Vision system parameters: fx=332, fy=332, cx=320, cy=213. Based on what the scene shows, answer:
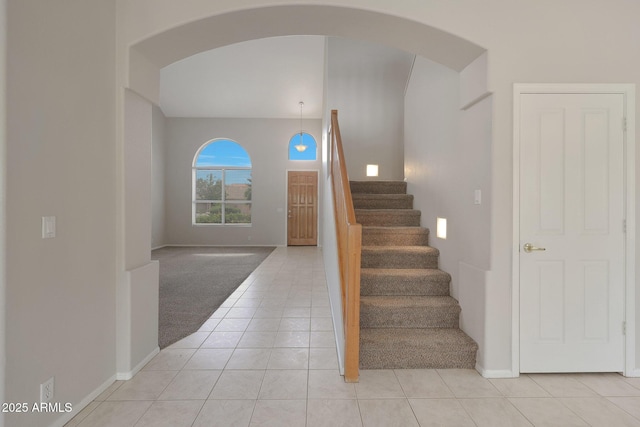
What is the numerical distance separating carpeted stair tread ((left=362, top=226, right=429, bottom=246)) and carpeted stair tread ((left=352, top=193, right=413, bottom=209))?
623mm

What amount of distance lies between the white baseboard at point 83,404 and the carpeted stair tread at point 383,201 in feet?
9.86

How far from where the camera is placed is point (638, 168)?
2.46 meters

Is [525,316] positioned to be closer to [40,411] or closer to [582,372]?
[582,372]

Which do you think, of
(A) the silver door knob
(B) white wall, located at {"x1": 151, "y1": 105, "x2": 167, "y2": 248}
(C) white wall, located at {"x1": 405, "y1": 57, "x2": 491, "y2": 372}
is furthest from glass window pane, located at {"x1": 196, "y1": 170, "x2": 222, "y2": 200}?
(A) the silver door knob

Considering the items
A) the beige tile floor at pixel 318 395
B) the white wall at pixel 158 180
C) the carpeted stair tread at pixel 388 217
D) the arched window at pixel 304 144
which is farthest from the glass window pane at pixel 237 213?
the beige tile floor at pixel 318 395

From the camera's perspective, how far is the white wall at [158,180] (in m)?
9.48

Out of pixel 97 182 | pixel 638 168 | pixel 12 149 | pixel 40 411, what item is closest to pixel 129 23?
pixel 97 182

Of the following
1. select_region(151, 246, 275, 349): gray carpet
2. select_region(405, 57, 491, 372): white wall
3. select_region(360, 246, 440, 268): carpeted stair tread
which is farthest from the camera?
select_region(151, 246, 275, 349): gray carpet

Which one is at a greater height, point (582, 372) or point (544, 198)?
point (544, 198)

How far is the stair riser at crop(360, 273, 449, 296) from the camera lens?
3.11 meters

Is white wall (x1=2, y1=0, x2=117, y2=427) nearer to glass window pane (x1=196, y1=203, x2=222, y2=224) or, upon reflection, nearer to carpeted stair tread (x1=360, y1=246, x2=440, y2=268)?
carpeted stair tread (x1=360, y1=246, x2=440, y2=268)

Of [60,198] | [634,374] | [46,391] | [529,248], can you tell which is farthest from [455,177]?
[46,391]

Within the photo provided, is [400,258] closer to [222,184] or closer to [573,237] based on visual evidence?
[573,237]

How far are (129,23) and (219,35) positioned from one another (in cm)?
63
